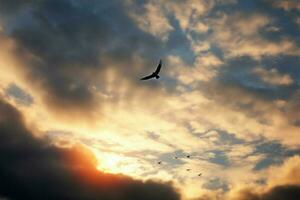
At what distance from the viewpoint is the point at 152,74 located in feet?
622
